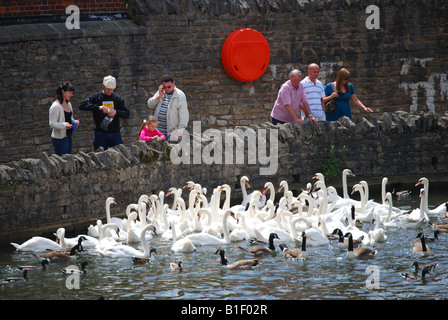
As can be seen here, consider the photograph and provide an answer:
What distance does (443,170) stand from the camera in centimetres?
1673

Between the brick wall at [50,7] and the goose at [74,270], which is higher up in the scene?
the brick wall at [50,7]

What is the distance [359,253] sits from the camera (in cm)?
1186

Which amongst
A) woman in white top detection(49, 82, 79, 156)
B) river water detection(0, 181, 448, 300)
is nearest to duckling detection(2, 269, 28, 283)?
river water detection(0, 181, 448, 300)

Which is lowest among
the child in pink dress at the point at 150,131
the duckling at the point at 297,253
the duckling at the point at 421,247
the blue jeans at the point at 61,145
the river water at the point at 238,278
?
the river water at the point at 238,278

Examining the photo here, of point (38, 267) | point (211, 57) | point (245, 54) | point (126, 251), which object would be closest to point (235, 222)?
point (126, 251)

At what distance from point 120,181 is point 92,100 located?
1.46 meters

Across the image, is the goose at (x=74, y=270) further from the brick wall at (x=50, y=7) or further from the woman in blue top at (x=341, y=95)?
the brick wall at (x=50, y=7)

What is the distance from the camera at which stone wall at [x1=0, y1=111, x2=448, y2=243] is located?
1272cm

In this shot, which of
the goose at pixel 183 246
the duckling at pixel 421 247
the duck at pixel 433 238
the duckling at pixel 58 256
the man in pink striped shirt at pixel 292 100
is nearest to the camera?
the duckling at pixel 58 256

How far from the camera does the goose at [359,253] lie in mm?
11828

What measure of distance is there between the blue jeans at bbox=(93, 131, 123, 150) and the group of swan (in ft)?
3.62

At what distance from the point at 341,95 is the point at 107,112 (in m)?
4.43

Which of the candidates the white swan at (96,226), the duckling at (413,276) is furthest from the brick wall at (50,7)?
the duckling at (413,276)
